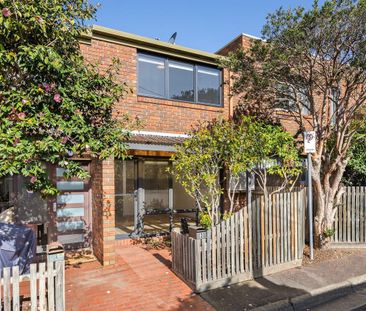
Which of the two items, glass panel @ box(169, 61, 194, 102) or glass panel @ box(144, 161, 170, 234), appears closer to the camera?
glass panel @ box(144, 161, 170, 234)

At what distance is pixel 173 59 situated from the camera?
8727 millimetres

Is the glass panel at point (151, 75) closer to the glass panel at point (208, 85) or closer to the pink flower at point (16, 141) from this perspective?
the glass panel at point (208, 85)

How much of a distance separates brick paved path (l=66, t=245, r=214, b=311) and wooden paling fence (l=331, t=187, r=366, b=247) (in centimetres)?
477

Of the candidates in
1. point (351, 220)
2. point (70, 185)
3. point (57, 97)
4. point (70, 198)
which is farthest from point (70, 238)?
point (351, 220)

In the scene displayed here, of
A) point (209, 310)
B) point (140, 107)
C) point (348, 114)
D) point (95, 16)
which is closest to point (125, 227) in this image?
point (140, 107)

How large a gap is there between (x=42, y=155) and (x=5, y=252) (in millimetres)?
2310

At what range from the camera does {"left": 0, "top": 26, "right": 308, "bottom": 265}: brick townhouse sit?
6812 millimetres

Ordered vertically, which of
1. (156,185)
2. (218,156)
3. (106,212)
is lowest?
(106,212)

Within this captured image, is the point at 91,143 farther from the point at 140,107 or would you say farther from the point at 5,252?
the point at 140,107

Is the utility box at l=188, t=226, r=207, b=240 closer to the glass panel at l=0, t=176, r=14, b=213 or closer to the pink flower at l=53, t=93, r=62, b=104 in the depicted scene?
the pink flower at l=53, t=93, r=62, b=104

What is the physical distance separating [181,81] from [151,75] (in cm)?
100

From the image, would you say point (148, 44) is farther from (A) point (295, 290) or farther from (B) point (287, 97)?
(A) point (295, 290)

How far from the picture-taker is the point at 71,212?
7.51 m

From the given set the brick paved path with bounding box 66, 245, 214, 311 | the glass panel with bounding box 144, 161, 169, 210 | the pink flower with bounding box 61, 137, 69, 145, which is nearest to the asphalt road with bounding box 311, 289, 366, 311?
the brick paved path with bounding box 66, 245, 214, 311
